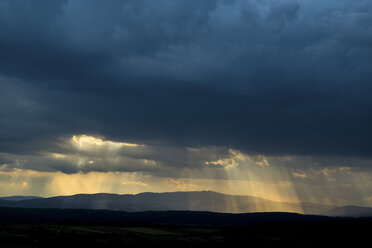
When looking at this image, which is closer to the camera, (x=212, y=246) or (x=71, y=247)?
(x=71, y=247)

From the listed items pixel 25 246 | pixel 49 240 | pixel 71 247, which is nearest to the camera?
pixel 25 246

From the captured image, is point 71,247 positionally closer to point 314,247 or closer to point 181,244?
point 181,244

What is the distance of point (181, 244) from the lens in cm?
18262

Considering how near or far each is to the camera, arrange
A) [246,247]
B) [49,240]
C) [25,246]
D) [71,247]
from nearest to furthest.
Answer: [25,246] < [71,247] < [49,240] < [246,247]

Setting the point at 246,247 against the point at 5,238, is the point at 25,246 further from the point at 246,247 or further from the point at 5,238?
the point at 246,247

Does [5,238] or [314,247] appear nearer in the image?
[5,238]

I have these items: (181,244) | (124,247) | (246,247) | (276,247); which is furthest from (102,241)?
(276,247)

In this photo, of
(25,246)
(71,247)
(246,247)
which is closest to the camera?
(25,246)

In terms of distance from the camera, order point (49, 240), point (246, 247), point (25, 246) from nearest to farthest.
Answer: point (25, 246), point (49, 240), point (246, 247)

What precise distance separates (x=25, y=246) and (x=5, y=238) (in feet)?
86.2

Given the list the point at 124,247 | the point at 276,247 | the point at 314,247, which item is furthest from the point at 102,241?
the point at 314,247

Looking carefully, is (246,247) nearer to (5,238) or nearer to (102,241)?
(102,241)

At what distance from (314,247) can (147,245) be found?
90359 mm

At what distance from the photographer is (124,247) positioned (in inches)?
6511
